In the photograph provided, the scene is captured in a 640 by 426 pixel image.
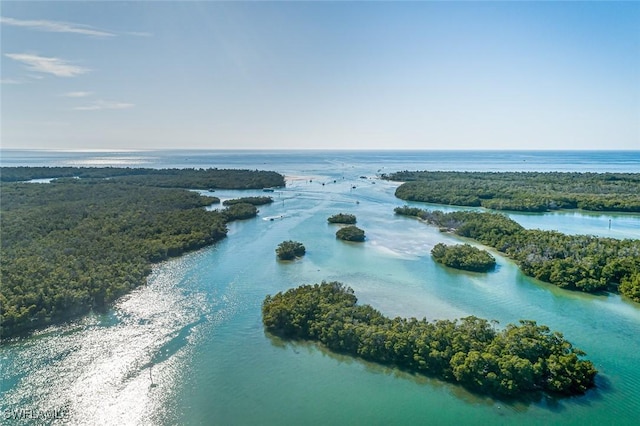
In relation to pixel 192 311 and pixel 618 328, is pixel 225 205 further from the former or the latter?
pixel 618 328

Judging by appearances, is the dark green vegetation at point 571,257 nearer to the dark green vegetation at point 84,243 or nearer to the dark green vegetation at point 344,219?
the dark green vegetation at point 344,219

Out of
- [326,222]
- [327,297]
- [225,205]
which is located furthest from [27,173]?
[327,297]

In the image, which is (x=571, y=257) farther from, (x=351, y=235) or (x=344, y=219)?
(x=344, y=219)

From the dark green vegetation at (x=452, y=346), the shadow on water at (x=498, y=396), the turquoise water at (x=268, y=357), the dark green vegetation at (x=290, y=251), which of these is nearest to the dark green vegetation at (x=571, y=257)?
the turquoise water at (x=268, y=357)

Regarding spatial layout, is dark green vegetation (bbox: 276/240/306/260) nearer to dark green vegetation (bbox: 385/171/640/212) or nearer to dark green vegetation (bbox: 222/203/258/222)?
dark green vegetation (bbox: 222/203/258/222)

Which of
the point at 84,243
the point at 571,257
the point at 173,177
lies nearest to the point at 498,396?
the point at 571,257
